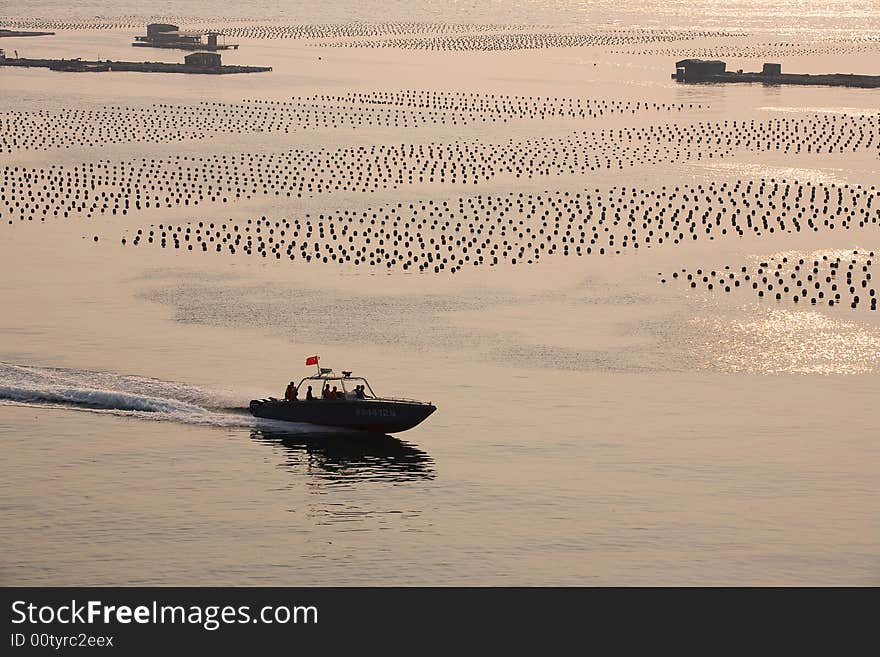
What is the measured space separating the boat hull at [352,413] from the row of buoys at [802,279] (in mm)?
39116

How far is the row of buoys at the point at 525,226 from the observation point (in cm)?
13588

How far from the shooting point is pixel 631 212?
152625mm

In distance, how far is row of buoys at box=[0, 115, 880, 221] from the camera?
161 metres

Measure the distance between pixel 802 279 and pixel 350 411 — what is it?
47194mm

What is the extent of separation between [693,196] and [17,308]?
6609 cm

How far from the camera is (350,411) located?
87.2m

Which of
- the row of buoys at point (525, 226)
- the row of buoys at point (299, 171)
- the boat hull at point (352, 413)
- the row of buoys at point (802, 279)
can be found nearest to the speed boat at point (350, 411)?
the boat hull at point (352, 413)

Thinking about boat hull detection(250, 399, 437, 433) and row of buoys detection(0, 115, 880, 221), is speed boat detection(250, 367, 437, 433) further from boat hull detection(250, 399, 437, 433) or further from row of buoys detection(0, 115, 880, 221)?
row of buoys detection(0, 115, 880, 221)

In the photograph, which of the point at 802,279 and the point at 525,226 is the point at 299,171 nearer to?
the point at 525,226

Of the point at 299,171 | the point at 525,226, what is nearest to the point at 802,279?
the point at 525,226

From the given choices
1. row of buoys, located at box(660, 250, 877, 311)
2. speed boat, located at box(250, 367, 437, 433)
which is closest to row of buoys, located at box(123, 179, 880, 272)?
row of buoys, located at box(660, 250, 877, 311)

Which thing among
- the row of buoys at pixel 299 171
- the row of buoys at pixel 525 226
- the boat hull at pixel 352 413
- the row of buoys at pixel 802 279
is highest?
the row of buoys at pixel 299 171

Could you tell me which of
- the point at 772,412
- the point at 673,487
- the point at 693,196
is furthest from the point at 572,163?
the point at 673,487

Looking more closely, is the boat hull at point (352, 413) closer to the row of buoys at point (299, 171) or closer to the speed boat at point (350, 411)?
the speed boat at point (350, 411)
